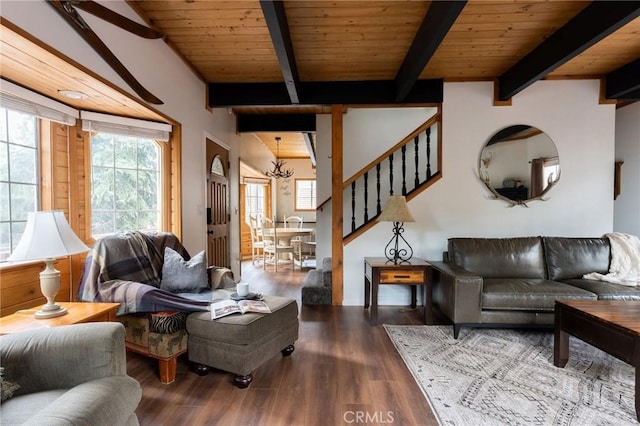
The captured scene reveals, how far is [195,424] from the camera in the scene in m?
1.65

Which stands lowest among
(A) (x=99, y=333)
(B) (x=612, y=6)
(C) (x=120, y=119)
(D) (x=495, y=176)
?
(A) (x=99, y=333)

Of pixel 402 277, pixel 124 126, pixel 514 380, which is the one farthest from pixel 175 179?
pixel 514 380

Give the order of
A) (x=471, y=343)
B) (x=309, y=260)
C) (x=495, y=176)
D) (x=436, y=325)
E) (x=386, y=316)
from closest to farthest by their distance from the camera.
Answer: (x=471, y=343), (x=436, y=325), (x=386, y=316), (x=495, y=176), (x=309, y=260)

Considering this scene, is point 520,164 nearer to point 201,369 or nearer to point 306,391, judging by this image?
point 306,391

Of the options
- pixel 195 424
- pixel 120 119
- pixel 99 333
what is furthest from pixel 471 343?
pixel 120 119

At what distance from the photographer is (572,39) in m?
2.48

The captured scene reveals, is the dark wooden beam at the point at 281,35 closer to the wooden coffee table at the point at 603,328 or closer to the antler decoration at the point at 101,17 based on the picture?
the antler decoration at the point at 101,17

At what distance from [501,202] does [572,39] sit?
1709 mm

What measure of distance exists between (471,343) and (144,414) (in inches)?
98.5

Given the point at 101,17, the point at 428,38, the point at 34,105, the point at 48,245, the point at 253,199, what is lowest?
the point at 48,245

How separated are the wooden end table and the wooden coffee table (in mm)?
3043

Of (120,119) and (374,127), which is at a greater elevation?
(374,127)

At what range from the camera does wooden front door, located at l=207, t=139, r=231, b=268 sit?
378 cm

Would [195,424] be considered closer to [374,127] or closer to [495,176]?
[495,176]
